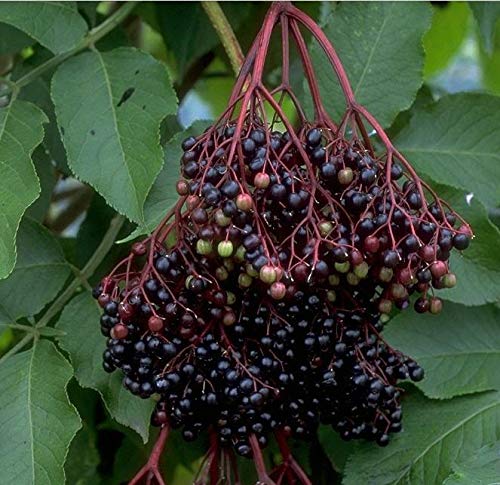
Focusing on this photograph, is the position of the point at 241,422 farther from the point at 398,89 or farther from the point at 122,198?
the point at 398,89

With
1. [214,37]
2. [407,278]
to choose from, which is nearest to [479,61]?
[214,37]

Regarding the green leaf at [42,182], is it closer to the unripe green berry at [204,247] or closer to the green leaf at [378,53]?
the green leaf at [378,53]

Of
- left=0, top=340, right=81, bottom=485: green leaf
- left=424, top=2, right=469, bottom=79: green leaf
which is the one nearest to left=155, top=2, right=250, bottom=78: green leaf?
left=424, top=2, right=469, bottom=79: green leaf

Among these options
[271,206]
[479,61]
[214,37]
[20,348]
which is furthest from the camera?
[479,61]

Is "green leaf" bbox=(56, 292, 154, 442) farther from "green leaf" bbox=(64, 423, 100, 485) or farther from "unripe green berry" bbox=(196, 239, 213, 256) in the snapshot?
"green leaf" bbox=(64, 423, 100, 485)

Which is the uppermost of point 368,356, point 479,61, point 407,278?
point 479,61

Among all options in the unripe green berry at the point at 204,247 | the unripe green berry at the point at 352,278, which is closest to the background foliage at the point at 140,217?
the unripe green berry at the point at 204,247

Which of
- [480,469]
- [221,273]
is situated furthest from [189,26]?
[480,469]
